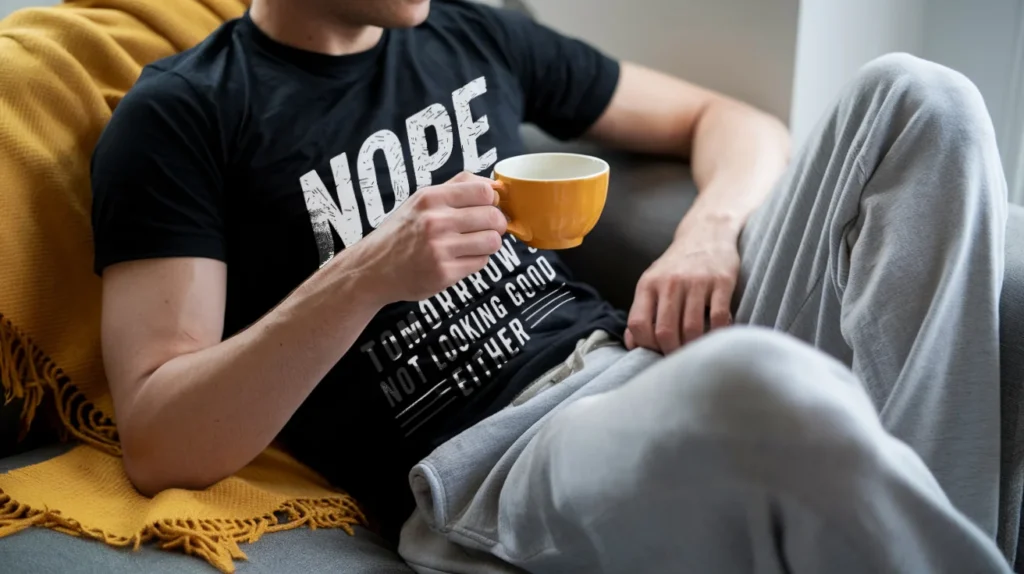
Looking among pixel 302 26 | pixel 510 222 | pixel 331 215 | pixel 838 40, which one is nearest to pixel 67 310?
pixel 331 215

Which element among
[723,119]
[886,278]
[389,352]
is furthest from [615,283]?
[886,278]

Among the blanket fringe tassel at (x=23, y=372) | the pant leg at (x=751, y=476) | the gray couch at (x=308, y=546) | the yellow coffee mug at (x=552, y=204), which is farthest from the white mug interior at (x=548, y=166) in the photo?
the blanket fringe tassel at (x=23, y=372)

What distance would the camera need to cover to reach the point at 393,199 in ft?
3.69

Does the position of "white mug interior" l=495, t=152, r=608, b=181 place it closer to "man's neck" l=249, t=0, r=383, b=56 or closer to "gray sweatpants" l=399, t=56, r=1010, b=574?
"gray sweatpants" l=399, t=56, r=1010, b=574

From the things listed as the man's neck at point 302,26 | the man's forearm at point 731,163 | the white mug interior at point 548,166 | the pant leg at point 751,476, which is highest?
the man's neck at point 302,26

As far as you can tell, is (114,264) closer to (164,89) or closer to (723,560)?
(164,89)

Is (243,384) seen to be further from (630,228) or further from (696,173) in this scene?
(696,173)

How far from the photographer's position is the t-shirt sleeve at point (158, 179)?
0.96 metres

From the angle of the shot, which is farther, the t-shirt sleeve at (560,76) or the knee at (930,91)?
the t-shirt sleeve at (560,76)

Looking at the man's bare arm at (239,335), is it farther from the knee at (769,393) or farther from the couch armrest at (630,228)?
the couch armrest at (630,228)

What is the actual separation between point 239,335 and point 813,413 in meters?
0.59

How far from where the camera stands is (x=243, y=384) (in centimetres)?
91

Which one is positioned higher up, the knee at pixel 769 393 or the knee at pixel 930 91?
the knee at pixel 930 91

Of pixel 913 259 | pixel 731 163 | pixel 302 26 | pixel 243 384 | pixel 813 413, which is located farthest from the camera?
pixel 731 163
